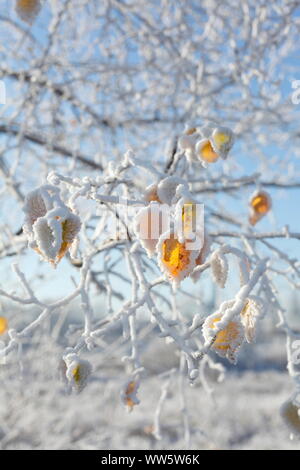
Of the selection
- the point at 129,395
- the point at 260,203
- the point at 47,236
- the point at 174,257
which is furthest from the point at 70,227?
the point at 260,203

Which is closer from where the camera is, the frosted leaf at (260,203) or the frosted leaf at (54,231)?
the frosted leaf at (54,231)

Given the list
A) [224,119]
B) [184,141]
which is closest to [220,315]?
[184,141]

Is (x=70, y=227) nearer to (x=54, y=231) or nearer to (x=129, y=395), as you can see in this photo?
(x=54, y=231)

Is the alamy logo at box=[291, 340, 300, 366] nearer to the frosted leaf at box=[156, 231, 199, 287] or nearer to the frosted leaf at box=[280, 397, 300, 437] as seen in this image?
→ the frosted leaf at box=[280, 397, 300, 437]

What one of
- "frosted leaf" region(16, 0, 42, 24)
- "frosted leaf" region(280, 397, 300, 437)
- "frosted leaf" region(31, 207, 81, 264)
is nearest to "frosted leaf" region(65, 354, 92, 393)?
"frosted leaf" region(31, 207, 81, 264)

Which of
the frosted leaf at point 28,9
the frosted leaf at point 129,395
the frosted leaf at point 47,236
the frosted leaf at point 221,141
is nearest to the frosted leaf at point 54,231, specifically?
the frosted leaf at point 47,236

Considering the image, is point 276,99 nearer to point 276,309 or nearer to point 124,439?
point 276,309

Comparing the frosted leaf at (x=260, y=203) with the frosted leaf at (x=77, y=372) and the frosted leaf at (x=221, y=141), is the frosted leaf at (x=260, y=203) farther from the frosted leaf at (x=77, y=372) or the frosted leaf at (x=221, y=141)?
the frosted leaf at (x=77, y=372)
